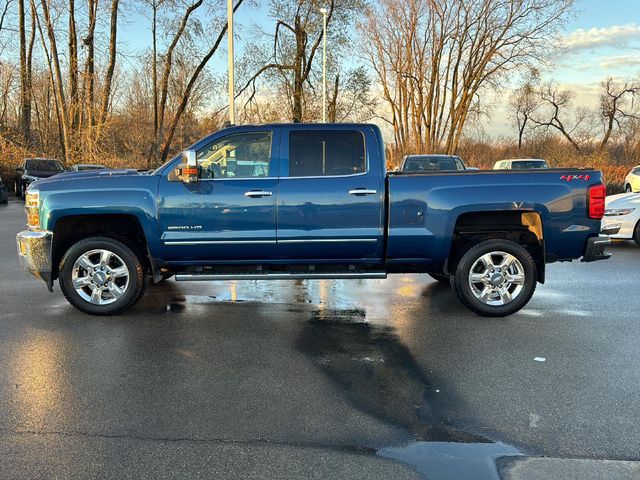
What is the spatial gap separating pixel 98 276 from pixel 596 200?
540cm

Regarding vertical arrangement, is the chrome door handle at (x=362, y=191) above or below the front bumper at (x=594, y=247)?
above

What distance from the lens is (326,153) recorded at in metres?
6.00

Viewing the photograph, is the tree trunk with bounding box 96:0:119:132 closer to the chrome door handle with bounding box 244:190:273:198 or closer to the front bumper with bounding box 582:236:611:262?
the chrome door handle with bounding box 244:190:273:198

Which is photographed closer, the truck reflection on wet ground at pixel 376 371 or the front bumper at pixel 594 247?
the truck reflection on wet ground at pixel 376 371

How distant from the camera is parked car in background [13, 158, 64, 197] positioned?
25.5 metres

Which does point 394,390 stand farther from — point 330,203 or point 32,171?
point 32,171

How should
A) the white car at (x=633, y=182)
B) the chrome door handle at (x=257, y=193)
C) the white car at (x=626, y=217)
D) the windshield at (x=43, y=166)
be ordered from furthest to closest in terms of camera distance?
the windshield at (x=43, y=166) < the white car at (x=633, y=182) < the white car at (x=626, y=217) < the chrome door handle at (x=257, y=193)

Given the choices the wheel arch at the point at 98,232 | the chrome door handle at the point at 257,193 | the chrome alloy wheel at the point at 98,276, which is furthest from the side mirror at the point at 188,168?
the chrome alloy wheel at the point at 98,276

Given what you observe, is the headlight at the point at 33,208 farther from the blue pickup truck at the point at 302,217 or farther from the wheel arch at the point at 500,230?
the wheel arch at the point at 500,230

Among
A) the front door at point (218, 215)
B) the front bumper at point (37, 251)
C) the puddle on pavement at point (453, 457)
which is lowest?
the puddle on pavement at point (453, 457)

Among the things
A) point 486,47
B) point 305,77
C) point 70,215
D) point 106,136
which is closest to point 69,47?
point 106,136

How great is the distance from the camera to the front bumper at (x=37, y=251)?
5.80 m

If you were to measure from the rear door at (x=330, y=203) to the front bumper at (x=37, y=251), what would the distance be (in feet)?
8.09

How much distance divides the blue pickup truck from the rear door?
1 cm
